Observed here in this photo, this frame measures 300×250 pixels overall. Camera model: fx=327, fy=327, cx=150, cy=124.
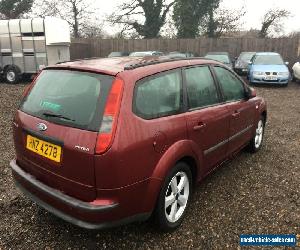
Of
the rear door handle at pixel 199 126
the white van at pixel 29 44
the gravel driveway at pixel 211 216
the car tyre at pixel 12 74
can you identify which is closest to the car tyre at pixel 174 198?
the gravel driveway at pixel 211 216

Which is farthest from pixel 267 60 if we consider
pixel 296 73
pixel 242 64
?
pixel 242 64

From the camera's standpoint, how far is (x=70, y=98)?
2941 millimetres

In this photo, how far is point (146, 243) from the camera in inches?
126

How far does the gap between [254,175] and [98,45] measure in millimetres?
22772

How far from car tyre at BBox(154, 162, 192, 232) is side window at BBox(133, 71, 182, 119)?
59 cm

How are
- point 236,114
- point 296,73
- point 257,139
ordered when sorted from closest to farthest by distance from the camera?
point 236,114 < point 257,139 < point 296,73

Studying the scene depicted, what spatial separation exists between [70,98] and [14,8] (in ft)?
102

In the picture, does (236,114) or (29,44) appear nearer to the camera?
(236,114)

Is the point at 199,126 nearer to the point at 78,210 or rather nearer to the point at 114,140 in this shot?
the point at 114,140

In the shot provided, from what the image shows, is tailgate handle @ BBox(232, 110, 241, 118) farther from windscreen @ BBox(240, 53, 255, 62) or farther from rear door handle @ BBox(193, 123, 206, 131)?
windscreen @ BBox(240, 53, 255, 62)

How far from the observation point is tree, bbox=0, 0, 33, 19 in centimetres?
2925

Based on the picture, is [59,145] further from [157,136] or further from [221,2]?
[221,2]

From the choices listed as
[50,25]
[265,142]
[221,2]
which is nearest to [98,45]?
[50,25]

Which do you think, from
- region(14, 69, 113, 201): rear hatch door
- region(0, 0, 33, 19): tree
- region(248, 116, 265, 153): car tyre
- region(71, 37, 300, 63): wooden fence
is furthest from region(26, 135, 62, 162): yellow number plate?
region(0, 0, 33, 19): tree
